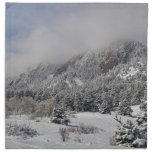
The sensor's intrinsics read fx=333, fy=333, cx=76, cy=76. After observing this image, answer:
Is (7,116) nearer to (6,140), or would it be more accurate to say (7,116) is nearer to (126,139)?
(6,140)

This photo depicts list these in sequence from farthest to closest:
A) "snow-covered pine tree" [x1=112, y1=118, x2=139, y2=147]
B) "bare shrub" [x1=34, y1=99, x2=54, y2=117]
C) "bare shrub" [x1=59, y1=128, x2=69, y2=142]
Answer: "bare shrub" [x1=34, y1=99, x2=54, y2=117], "bare shrub" [x1=59, y1=128, x2=69, y2=142], "snow-covered pine tree" [x1=112, y1=118, x2=139, y2=147]

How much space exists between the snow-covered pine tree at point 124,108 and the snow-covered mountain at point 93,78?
0.11 meters

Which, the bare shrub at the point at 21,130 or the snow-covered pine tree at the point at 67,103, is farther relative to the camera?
the snow-covered pine tree at the point at 67,103

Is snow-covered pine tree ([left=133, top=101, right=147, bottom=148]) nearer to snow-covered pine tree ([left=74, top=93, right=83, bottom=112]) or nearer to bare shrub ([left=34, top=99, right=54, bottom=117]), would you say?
snow-covered pine tree ([left=74, top=93, right=83, bottom=112])

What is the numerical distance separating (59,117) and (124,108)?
1.68 metres

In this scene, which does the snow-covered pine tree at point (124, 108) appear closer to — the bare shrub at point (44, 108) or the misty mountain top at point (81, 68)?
the misty mountain top at point (81, 68)

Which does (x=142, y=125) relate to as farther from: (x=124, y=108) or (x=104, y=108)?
(x=104, y=108)

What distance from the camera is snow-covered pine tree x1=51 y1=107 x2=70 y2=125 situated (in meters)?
8.53

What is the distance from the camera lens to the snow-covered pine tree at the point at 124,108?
8.45 m

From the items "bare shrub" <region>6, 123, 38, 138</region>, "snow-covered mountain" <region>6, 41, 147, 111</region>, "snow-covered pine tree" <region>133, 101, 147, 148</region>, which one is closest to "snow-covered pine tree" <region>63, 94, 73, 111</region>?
"snow-covered mountain" <region>6, 41, 147, 111</region>

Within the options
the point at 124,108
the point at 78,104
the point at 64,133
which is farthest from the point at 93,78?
the point at 64,133

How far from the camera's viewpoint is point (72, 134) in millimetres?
8445

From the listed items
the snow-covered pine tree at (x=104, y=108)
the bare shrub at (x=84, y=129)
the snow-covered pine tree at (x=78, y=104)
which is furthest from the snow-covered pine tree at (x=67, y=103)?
the snow-covered pine tree at (x=104, y=108)

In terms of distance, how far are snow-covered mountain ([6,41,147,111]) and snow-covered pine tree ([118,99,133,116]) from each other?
11 centimetres
